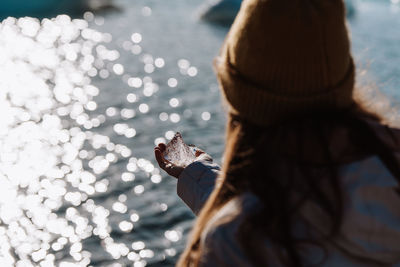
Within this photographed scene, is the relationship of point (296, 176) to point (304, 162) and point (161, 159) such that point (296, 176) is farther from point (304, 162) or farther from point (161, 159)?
point (161, 159)

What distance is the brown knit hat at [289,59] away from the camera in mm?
1212

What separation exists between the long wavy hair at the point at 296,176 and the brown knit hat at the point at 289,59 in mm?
47

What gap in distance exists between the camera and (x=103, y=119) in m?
6.88

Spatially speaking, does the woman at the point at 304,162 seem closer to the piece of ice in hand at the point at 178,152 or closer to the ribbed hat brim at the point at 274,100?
the ribbed hat brim at the point at 274,100

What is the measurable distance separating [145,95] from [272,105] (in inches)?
260

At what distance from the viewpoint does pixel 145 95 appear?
779 cm

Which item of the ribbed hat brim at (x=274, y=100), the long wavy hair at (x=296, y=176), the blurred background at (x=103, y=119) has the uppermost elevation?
the ribbed hat brim at (x=274, y=100)

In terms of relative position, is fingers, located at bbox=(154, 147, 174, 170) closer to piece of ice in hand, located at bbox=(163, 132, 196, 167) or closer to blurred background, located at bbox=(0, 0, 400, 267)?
→ piece of ice in hand, located at bbox=(163, 132, 196, 167)

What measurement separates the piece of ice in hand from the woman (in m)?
0.76

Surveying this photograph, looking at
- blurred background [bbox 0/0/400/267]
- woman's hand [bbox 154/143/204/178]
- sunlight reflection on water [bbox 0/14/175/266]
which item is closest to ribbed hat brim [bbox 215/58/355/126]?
blurred background [bbox 0/0/400/267]

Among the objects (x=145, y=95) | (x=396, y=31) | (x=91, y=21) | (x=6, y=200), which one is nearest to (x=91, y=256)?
(x=6, y=200)

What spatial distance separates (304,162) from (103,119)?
19.2ft

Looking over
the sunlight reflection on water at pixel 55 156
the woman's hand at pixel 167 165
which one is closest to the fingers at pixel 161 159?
the woman's hand at pixel 167 165

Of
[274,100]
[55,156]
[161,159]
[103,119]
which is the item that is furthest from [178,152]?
[103,119]
